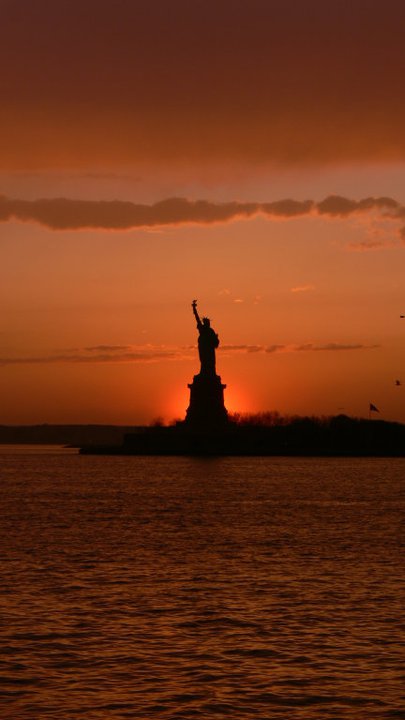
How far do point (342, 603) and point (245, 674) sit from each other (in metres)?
6.95

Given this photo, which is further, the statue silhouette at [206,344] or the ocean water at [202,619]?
the statue silhouette at [206,344]

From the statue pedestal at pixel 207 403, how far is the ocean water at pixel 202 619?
68.7 m

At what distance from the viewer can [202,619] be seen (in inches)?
866

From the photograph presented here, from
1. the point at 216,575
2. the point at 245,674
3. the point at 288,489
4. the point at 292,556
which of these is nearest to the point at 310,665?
the point at 245,674

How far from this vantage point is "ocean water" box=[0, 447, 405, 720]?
15.9m

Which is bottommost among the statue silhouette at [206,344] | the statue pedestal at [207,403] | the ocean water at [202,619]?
the ocean water at [202,619]

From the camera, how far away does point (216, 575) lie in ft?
94.0

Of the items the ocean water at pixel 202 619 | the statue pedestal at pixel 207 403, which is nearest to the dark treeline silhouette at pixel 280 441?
the statue pedestal at pixel 207 403

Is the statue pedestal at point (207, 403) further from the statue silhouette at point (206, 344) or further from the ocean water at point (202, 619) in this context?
the ocean water at point (202, 619)

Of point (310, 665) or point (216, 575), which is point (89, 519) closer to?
point (216, 575)

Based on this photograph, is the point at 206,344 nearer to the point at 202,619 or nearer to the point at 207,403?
the point at 207,403

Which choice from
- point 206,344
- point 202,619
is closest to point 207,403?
point 206,344

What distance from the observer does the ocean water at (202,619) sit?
15895 mm

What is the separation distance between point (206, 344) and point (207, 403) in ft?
21.4
